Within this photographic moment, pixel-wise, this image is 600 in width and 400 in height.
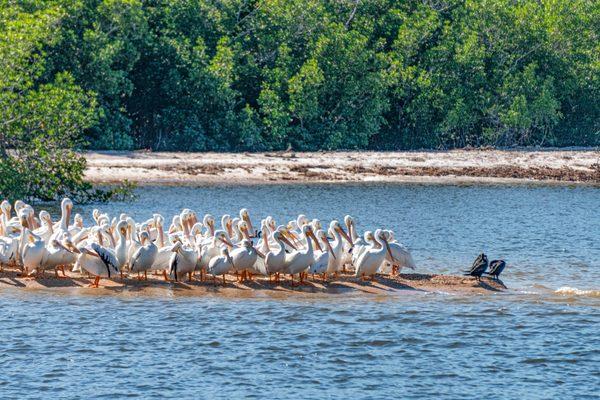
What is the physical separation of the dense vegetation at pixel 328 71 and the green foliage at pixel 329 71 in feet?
0.21

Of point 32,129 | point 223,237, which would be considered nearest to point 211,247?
point 223,237

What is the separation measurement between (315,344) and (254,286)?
10.5ft

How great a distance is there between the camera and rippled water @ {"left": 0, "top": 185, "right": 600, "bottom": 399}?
1564 cm

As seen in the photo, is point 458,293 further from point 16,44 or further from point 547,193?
point 547,193

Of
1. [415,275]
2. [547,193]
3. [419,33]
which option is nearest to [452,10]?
[419,33]

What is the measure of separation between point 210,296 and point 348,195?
Result: 20164 mm

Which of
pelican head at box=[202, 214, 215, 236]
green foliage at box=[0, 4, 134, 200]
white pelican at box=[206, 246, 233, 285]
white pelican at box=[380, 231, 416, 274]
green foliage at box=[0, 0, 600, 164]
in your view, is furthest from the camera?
green foliage at box=[0, 0, 600, 164]

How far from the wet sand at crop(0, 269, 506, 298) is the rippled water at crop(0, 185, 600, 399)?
0.28 m

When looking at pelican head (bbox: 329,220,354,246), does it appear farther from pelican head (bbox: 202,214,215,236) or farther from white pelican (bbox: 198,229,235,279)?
pelican head (bbox: 202,214,215,236)

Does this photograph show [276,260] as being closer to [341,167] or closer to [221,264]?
[221,264]

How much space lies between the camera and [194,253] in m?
20.5

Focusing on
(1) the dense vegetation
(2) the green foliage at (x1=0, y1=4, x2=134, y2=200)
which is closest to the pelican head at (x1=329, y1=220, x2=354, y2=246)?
(2) the green foliage at (x1=0, y1=4, x2=134, y2=200)

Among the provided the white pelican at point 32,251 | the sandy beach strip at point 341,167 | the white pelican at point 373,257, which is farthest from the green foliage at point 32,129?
the white pelican at point 373,257

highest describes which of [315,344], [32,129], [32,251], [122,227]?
[32,129]
